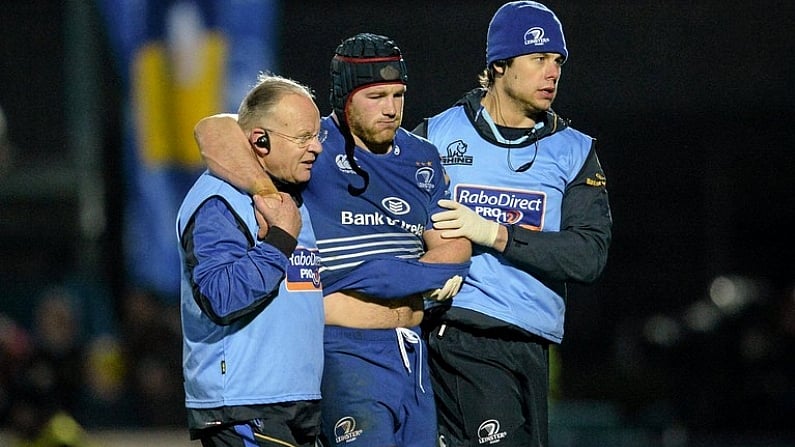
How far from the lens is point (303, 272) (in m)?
4.43

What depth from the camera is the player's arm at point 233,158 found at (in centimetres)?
441

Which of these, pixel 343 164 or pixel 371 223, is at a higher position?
pixel 343 164

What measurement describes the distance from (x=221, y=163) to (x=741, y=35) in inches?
390

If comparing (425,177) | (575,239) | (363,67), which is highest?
(363,67)

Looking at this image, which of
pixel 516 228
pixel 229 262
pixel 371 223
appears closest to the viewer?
pixel 229 262

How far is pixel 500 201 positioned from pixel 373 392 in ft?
3.09

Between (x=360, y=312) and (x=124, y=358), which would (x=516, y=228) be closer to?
(x=360, y=312)

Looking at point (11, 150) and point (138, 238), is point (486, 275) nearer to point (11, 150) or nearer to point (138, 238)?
point (138, 238)

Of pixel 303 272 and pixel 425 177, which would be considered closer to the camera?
pixel 303 272

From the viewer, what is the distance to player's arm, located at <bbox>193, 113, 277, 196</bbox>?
14.5 feet

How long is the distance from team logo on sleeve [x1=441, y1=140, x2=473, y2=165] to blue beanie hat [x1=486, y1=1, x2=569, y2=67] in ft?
1.12

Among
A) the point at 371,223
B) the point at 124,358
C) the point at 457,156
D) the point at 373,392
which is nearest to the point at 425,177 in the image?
the point at 371,223

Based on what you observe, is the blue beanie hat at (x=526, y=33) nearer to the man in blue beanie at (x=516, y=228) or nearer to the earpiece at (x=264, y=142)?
the man in blue beanie at (x=516, y=228)

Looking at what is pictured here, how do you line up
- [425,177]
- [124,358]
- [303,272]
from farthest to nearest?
1. [124,358]
2. [425,177]
3. [303,272]
